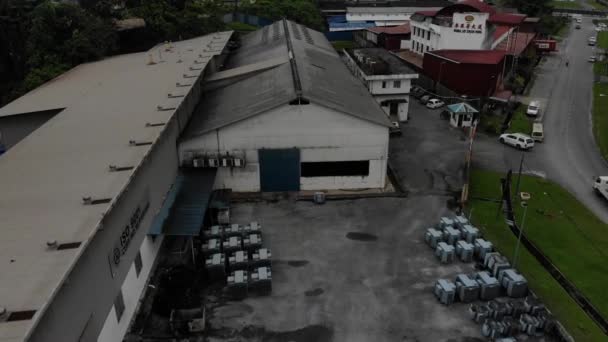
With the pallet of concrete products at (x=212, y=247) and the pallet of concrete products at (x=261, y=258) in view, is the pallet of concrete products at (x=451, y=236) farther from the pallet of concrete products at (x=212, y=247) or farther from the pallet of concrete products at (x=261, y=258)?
the pallet of concrete products at (x=212, y=247)

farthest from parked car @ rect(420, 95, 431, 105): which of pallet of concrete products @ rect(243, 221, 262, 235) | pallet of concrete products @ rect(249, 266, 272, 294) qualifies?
pallet of concrete products @ rect(249, 266, 272, 294)

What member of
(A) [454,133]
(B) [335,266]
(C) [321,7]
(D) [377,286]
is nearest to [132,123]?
(B) [335,266]

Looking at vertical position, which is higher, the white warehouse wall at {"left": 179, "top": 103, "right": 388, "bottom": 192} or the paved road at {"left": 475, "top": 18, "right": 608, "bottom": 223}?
the white warehouse wall at {"left": 179, "top": 103, "right": 388, "bottom": 192}

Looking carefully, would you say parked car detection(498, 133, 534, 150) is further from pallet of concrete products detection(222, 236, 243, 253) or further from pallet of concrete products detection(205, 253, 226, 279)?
pallet of concrete products detection(205, 253, 226, 279)

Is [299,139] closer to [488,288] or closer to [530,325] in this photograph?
[488,288]

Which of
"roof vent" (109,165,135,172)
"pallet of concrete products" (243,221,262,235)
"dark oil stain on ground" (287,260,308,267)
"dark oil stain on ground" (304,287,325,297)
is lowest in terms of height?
"dark oil stain on ground" (304,287,325,297)

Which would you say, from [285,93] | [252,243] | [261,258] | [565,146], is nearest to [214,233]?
[252,243]
